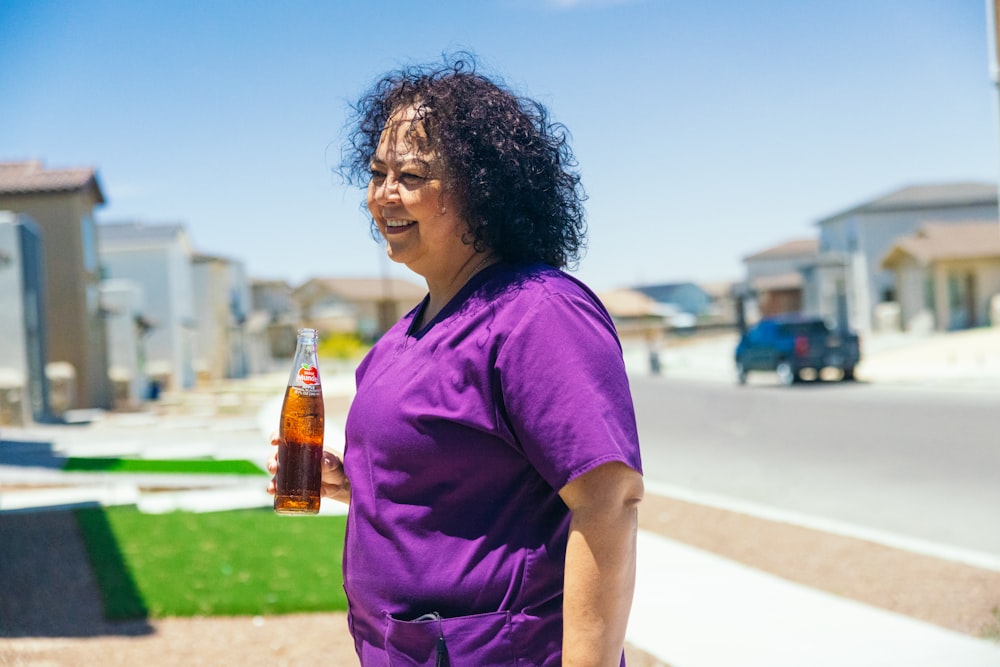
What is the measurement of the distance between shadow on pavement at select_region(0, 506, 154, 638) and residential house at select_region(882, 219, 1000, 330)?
1254 inches

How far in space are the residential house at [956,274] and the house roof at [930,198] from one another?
8.85 meters

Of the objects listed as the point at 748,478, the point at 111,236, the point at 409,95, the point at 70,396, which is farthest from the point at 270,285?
the point at 409,95

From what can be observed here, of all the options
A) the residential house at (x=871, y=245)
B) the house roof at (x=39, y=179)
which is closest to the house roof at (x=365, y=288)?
the residential house at (x=871, y=245)

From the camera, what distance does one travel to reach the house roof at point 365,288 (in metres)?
72.9

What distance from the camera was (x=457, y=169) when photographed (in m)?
2.03

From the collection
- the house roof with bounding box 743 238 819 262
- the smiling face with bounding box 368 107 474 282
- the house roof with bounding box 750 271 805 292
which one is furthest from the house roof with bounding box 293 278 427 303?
the smiling face with bounding box 368 107 474 282

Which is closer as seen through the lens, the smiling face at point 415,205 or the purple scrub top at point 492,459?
the purple scrub top at point 492,459

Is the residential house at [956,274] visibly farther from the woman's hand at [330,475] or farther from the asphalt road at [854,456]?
the woman's hand at [330,475]

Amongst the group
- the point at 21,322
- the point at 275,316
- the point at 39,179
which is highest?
the point at 39,179

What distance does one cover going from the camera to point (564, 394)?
1721mm

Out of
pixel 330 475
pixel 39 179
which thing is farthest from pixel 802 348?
pixel 330 475

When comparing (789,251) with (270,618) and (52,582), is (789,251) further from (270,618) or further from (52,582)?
(270,618)

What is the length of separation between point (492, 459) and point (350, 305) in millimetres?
72058

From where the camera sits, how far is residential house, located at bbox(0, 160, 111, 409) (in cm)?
2766
